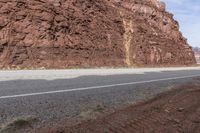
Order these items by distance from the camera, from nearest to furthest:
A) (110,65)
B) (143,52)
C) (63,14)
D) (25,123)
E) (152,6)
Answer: (25,123) → (63,14) → (110,65) → (143,52) → (152,6)

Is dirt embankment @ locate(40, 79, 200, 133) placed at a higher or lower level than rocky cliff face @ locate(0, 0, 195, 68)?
lower

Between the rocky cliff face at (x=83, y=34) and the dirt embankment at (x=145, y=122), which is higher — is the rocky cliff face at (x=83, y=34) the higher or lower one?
the higher one

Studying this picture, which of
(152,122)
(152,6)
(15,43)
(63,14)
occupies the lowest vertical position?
(152,122)

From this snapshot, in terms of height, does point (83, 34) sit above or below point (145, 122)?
above

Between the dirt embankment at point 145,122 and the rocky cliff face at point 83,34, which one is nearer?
the dirt embankment at point 145,122

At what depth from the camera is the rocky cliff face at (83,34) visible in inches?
1345

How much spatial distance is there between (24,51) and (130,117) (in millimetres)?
27137

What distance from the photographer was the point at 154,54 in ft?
179

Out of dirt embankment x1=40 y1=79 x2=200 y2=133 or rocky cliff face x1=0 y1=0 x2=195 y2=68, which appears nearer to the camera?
dirt embankment x1=40 y1=79 x2=200 y2=133

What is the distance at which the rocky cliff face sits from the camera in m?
34.2

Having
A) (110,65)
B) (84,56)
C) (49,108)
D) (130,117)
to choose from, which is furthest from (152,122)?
(110,65)

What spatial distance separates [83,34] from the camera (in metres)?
41.4

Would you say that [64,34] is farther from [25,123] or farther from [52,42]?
[25,123]

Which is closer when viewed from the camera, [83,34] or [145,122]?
[145,122]
